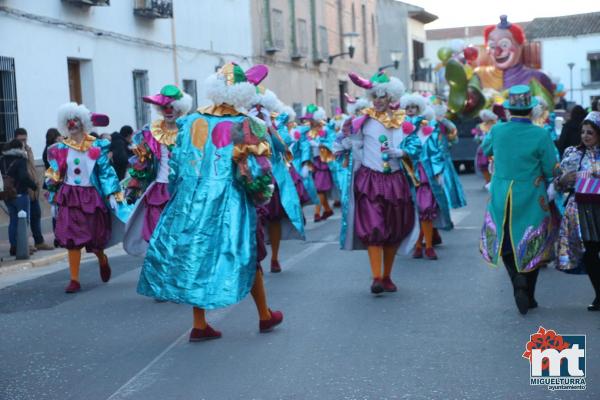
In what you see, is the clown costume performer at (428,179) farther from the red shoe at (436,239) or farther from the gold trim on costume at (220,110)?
the gold trim on costume at (220,110)

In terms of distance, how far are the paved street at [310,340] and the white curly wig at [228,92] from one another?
62.0 inches

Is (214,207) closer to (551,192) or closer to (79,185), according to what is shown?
(551,192)

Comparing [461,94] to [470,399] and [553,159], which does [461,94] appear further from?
[470,399]

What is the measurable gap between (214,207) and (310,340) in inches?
42.2

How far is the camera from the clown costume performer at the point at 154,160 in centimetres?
901

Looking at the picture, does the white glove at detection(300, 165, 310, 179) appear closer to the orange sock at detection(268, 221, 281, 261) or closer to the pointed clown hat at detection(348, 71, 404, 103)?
the orange sock at detection(268, 221, 281, 261)

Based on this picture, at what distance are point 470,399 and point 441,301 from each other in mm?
3057

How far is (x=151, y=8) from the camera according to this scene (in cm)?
2270

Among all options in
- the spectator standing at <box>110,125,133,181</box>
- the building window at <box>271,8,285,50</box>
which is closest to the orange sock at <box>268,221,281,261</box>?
the spectator standing at <box>110,125,133,181</box>

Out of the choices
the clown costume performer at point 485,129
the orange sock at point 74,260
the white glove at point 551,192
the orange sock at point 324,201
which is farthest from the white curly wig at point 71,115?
the clown costume performer at point 485,129

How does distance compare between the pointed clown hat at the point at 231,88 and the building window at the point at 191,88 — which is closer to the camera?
the pointed clown hat at the point at 231,88

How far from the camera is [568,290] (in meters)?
8.69

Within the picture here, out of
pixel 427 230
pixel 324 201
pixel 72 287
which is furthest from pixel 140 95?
pixel 72 287

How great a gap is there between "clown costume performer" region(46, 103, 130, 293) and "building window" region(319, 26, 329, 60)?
27.1m
